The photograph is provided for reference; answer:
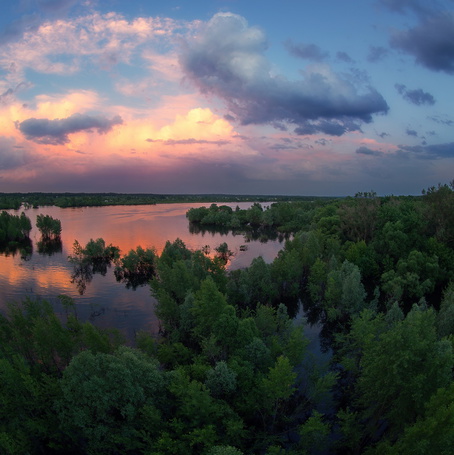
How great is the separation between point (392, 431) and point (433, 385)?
3830 mm

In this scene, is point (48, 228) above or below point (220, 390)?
above

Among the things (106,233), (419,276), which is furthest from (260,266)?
(106,233)

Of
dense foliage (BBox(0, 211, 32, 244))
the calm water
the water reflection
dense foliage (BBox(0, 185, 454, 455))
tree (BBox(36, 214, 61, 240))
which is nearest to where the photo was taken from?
dense foliage (BBox(0, 185, 454, 455))

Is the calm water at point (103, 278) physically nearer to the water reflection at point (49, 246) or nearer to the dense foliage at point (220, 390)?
the water reflection at point (49, 246)

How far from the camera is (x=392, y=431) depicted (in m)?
18.3

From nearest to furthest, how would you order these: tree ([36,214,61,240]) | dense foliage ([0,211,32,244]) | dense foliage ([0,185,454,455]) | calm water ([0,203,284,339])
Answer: dense foliage ([0,185,454,455])
calm water ([0,203,284,339])
dense foliage ([0,211,32,244])
tree ([36,214,61,240])

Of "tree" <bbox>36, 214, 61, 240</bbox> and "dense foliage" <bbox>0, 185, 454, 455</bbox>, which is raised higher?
"tree" <bbox>36, 214, 61, 240</bbox>

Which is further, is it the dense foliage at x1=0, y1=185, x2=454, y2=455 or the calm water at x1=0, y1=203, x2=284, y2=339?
the calm water at x1=0, y1=203, x2=284, y2=339

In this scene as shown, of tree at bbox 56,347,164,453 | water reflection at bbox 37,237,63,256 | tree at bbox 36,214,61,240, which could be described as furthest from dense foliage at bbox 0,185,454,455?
tree at bbox 36,214,61,240

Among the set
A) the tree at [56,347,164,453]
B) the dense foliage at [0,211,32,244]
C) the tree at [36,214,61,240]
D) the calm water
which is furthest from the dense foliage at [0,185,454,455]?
the dense foliage at [0,211,32,244]

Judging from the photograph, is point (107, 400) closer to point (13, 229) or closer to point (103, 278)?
point (103, 278)

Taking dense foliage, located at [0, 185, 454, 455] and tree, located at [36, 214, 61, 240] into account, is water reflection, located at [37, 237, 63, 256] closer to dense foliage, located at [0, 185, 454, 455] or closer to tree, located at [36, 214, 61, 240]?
tree, located at [36, 214, 61, 240]


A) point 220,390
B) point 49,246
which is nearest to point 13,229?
point 49,246

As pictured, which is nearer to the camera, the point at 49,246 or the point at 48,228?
the point at 49,246
